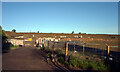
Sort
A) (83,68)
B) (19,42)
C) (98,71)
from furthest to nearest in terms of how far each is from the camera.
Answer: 1. (19,42)
2. (83,68)
3. (98,71)

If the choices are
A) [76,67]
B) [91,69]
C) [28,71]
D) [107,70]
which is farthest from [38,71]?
[107,70]

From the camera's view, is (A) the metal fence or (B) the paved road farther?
(A) the metal fence

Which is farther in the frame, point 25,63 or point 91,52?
point 91,52

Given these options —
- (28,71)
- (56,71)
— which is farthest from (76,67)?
(28,71)

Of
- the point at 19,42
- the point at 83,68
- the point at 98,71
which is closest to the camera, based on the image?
the point at 98,71

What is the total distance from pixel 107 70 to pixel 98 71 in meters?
0.58

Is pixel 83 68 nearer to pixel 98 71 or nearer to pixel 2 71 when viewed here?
pixel 98 71

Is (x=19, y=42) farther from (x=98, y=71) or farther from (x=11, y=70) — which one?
(x=98, y=71)

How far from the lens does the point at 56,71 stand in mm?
7395

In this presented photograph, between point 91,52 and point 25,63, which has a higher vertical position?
point 25,63

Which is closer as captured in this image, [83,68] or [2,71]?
Answer: [2,71]

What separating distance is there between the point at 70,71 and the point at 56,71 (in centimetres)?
86

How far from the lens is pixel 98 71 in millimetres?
7141

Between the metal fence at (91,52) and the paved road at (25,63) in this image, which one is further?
the metal fence at (91,52)
